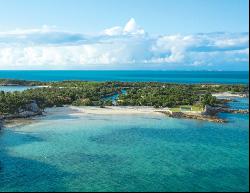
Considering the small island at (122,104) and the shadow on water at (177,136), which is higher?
the small island at (122,104)

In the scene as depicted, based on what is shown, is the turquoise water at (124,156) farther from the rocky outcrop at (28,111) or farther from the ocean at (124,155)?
the rocky outcrop at (28,111)

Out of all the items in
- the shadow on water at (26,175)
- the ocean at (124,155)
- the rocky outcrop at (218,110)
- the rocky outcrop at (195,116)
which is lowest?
the shadow on water at (26,175)

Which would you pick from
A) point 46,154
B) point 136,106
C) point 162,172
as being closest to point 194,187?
point 162,172

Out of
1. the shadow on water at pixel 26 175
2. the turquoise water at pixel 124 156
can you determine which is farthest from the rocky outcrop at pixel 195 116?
the shadow on water at pixel 26 175

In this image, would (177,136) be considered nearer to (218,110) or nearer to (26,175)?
(26,175)

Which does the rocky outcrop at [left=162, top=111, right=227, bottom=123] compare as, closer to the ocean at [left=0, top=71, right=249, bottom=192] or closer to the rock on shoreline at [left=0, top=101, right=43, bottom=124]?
the ocean at [left=0, top=71, right=249, bottom=192]

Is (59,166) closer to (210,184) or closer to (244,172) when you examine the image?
(210,184)

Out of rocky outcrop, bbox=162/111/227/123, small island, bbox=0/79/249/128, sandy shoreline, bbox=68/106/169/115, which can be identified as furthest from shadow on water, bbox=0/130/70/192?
rocky outcrop, bbox=162/111/227/123

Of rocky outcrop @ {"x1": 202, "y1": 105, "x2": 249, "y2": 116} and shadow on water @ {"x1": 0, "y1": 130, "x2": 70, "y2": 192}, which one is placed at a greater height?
rocky outcrop @ {"x1": 202, "y1": 105, "x2": 249, "y2": 116}

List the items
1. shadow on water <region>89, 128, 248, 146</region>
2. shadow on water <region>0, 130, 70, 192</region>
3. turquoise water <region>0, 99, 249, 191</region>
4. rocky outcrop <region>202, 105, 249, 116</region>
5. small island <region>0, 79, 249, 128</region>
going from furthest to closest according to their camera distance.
A: rocky outcrop <region>202, 105, 249, 116</region>, small island <region>0, 79, 249, 128</region>, shadow on water <region>89, 128, 248, 146</region>, turquoise water <region>0, 99, 249, 191</region>, shadow on water <region>0, 130, 70, 192</region>

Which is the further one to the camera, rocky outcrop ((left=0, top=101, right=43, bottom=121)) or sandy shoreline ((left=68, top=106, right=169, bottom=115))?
sandy shoreline ((left=68, top=106, right=169, bottom=115))
